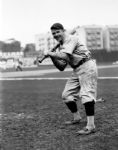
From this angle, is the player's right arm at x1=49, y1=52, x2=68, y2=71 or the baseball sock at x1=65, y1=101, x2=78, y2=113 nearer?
the player's right arm at x1=49, y1=52, x2=68, y2=71

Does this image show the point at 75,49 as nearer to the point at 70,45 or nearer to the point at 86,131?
the point at 70,45

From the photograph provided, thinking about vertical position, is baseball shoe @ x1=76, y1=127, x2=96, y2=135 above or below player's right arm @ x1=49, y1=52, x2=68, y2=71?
below

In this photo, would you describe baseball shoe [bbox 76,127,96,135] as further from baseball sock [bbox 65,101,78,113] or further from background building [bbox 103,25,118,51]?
background building [bbox 103,25,118,51]

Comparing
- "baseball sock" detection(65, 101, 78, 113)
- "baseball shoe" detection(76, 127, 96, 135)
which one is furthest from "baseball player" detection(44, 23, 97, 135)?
"baseball sock" detection(65, 101, 78, 113)

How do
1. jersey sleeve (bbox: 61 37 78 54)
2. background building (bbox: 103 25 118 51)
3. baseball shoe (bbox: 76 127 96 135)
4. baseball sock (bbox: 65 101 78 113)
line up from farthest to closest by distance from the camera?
background building (bbox: 103 25 118 51) < baseball sock (bbox: 65 101 78 113) < jersey sleeve (bbox: 61 37 78 54) < baseball shoe (bbox: 76 127 96 135)

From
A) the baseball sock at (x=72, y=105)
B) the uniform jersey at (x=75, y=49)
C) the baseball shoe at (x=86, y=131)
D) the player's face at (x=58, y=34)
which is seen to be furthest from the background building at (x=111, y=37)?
the baseball shoe at (x=86, y=131)

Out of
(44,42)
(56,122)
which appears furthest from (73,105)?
(44,42)

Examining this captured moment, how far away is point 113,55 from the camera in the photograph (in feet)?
259

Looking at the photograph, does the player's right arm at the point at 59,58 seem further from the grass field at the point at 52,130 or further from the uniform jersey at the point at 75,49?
the grass field at the point at 52,130

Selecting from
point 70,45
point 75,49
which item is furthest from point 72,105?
point 70,45

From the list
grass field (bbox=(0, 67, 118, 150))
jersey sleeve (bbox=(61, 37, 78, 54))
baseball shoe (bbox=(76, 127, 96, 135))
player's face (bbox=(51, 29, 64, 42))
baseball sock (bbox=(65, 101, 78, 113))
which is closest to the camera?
grass field (bbox=(0, 67, 118, 150))

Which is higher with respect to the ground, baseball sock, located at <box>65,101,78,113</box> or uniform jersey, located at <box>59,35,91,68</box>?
uniform jersey, located at <box>59,35,91,68</box>

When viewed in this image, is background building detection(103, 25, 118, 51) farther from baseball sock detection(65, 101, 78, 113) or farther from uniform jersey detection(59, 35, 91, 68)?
uniform jersey detection(59, 35, 91, 68)

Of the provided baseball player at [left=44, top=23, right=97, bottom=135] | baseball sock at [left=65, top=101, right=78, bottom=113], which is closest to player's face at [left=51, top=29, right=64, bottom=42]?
baseball player at [left=44, top=23, right=97, bottom=135]
